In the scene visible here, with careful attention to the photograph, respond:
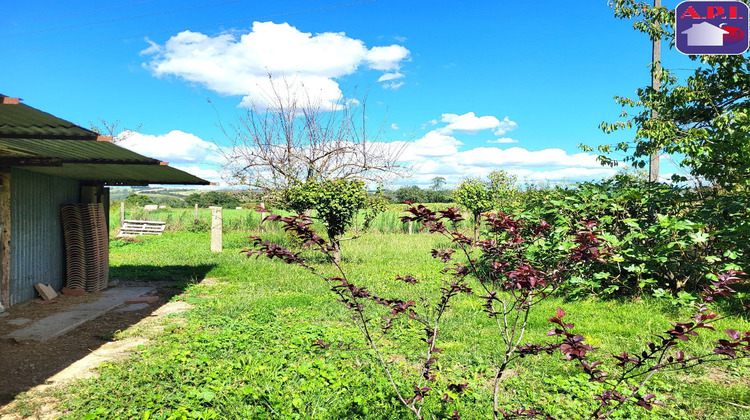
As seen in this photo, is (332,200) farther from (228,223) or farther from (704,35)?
(228,223)

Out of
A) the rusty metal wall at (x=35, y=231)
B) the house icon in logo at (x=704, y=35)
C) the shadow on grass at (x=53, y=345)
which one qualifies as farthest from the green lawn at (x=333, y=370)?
the house icon in logo at (x=704, y=35)

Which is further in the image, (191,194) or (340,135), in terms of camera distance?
(191,194)

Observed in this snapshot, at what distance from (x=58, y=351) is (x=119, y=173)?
3742mm

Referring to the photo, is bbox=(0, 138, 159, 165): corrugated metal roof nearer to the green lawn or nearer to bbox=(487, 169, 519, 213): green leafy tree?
the green lawn

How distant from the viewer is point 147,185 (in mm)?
9320

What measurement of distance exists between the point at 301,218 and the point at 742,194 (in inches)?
269

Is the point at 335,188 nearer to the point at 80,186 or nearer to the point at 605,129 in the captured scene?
the point at 80,186

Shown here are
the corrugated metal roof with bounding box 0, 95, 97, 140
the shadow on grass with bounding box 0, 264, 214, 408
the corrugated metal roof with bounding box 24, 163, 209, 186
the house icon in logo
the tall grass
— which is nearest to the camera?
the corrugated metal roof with bounding box 0, 95, 97, 140

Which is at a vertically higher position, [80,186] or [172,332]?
[80,186]

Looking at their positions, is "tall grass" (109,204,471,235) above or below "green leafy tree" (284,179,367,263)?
below

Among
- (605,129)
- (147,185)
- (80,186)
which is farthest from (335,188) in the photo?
(605,129)

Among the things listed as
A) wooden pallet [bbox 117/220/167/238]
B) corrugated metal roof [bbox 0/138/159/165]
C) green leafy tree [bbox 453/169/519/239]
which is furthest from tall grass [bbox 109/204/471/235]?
corrugated metal roof [bbox 0/138/159/165]

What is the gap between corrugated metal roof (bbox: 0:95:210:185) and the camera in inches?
140

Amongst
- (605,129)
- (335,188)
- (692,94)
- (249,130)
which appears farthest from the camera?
(249,130)
